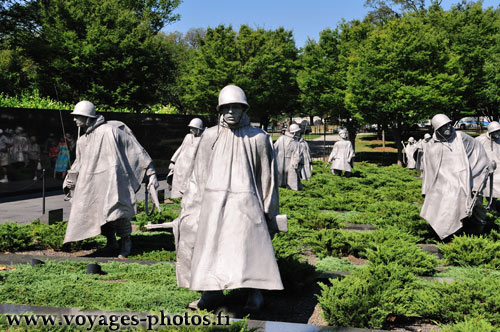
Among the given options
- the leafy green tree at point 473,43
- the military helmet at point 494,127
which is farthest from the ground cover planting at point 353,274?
the leafy green tree at point 473,43

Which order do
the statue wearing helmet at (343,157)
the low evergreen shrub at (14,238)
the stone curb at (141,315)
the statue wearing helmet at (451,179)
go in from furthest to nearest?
the statue wearing helmet at (343,157)
the statue wearing helmet at (451,179)
the low evergreen shrub at (14,238)
the stone curb at (141,315)

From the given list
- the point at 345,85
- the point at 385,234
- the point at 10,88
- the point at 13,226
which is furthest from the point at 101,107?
the point at 385,234

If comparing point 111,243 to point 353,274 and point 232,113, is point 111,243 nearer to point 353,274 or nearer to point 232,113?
point 353,274

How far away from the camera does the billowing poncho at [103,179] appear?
7.93m

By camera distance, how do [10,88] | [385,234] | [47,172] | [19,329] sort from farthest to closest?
[10,88]
[47,172]
[385,234]
[19,329]

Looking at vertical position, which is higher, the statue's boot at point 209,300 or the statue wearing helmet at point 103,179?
the statue wearing helmet at point 103,179

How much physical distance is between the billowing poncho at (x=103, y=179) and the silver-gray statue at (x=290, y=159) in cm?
929

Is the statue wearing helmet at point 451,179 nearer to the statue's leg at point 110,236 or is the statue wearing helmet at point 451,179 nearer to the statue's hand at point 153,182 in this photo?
the statue's hand at point 153,182

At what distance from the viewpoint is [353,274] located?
6.65m

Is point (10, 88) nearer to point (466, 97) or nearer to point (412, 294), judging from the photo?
point (412, 294)

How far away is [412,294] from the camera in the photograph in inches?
230

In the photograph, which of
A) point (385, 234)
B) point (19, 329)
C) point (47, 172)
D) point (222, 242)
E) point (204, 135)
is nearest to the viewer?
point (19, 329)

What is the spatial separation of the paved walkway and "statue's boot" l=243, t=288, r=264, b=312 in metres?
7.87

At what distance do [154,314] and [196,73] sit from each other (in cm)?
3669
